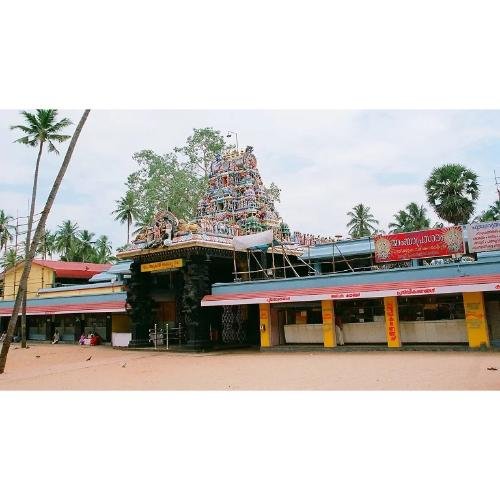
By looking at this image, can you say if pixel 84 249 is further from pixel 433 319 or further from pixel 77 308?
pixel 433 319

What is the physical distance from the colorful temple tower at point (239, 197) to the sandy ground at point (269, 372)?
34.2 ft

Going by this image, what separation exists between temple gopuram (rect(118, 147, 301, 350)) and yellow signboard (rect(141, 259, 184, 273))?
0.05 m

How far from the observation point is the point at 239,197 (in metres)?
28.3

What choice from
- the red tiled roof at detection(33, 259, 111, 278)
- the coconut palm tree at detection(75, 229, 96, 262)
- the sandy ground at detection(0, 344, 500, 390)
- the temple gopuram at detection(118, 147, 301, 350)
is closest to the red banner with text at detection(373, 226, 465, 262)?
the sandy ground at detection(0, 344, 500, 390)

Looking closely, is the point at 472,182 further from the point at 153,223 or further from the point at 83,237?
the point at 83,237

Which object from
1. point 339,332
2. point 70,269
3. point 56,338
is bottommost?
point 56,338

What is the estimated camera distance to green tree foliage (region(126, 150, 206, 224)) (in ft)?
108

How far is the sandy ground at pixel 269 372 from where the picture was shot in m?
10.7

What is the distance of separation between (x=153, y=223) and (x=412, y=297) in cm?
1261

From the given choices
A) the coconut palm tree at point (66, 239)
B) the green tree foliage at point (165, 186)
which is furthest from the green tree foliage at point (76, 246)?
the green tree foliage at point (165, 186)

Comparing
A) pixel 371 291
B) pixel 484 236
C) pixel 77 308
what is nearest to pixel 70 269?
pixel 77 308

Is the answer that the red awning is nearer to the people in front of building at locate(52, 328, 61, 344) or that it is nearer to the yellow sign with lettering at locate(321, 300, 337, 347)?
the yellow sign with lettering at locate(321, 300, 337, 347)

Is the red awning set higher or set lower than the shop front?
higher

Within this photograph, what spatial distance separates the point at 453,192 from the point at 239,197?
14.3 m
